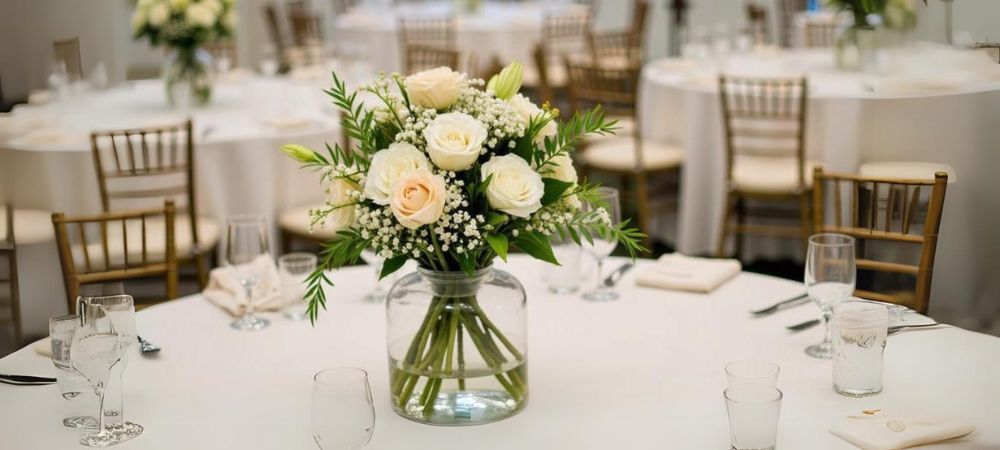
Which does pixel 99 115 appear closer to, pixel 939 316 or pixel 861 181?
pixel 861 181

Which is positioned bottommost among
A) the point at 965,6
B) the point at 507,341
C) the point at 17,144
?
the point at 507,341

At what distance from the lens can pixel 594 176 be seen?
22.2 feet

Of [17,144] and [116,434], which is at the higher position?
[17,144]

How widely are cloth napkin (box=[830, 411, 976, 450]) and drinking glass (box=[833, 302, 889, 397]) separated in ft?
0.42

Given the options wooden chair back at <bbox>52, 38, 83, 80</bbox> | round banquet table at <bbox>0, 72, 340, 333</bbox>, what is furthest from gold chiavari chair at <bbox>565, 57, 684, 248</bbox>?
wooden chair back at <bbox>52, 38, 83, 80</bbox>

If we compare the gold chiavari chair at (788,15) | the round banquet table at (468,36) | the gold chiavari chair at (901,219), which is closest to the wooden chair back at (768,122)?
the gold chiavari chair at (901,219)

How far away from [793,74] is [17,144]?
389 centimetres

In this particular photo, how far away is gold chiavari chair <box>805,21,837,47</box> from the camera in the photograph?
718cm

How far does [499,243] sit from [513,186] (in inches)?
3.5

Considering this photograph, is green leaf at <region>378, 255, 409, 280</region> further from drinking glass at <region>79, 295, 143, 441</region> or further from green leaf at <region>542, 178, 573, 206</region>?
drinking glass at <region>79, 295, 143, 441</region>

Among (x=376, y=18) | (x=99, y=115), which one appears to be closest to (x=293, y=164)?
(x=99, y=115)

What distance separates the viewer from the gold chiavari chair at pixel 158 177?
4145 mm

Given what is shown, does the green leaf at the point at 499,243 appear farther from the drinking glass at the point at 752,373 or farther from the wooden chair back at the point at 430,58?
the wooden chair back at the point at 430,58

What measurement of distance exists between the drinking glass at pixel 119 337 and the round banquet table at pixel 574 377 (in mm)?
36
